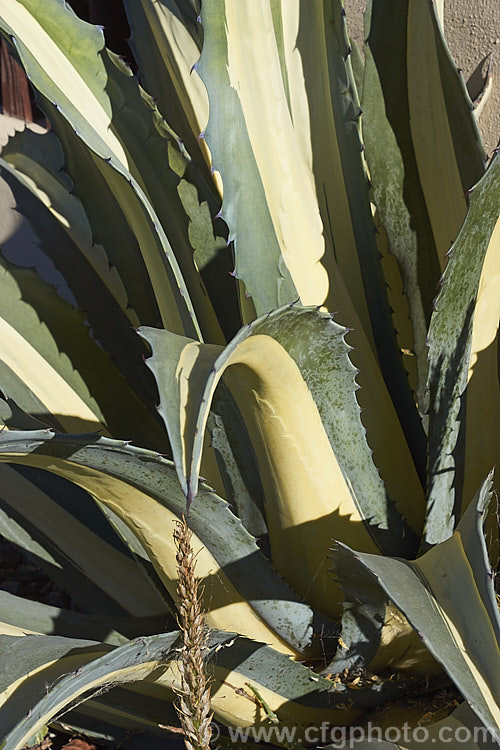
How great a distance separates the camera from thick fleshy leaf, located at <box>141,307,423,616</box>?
635mm

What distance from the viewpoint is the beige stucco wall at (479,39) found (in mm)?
1249

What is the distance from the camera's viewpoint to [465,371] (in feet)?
2.59

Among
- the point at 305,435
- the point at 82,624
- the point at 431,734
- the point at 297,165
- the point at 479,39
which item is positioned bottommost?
the point at 431,734

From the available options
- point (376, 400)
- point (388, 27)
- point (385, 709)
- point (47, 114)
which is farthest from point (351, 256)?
point (385, 709)

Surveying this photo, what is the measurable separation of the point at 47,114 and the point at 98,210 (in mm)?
124

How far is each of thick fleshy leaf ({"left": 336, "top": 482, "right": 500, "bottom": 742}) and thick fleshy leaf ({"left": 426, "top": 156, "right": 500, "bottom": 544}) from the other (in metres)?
0.13

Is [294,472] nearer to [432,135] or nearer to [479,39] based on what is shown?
[432,135]

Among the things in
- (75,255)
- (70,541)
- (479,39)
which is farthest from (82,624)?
(479,39)

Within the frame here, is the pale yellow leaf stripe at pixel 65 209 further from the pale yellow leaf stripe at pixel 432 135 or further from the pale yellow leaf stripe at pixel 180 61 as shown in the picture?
the pale yellow leaf stripe at pixel 432 135

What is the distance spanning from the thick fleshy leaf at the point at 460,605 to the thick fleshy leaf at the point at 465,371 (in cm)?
13

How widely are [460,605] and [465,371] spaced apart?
28cm

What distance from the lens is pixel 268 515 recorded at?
0.82 m

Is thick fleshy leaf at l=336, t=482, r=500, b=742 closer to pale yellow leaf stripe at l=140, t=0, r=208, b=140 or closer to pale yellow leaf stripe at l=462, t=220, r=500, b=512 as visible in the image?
pale yellow leaf stripe at l=462, t=220, r=500, b=512

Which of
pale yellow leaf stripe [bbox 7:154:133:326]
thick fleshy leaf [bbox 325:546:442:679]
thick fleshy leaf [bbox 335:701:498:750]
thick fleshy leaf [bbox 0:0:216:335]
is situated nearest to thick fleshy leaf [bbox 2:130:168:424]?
pale yellow leaf stripe [bbox 7:154:133:326]
